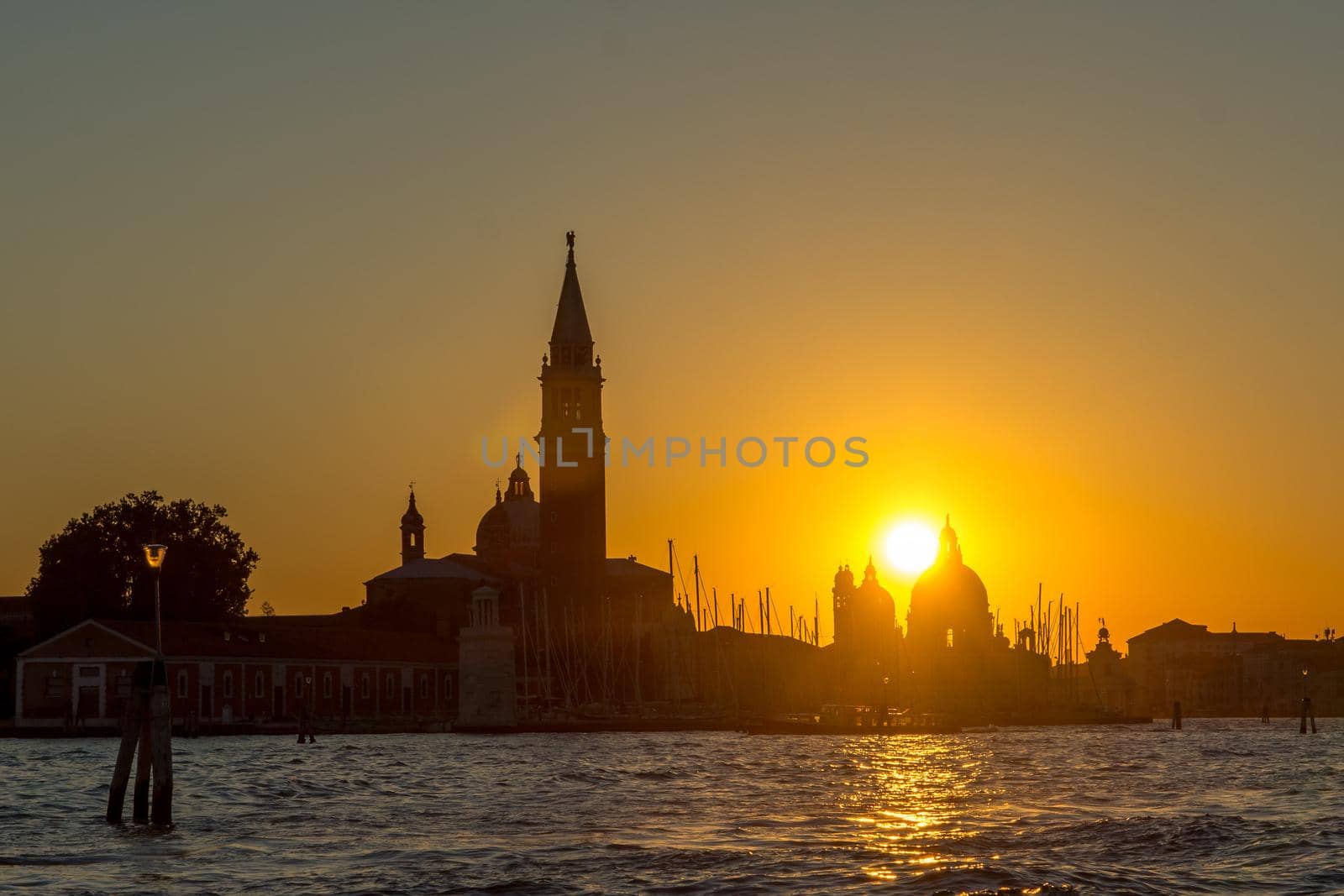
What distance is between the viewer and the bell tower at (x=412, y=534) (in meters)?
129

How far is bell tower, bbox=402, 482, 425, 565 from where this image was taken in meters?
129

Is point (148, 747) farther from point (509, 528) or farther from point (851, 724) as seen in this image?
point (509, 528)

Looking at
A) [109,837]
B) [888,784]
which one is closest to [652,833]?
[109,837]

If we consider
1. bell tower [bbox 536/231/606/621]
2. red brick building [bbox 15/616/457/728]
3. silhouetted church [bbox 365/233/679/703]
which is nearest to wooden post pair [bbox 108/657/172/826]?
red brick building [bbox 15/616/457/728]

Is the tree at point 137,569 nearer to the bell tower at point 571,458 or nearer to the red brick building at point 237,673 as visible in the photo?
the red brick building at point 237,673

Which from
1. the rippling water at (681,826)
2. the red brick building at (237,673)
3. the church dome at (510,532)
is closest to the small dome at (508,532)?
the church dome at (510,532)

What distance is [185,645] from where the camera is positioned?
7062cm

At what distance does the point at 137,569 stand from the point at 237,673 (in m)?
10.5

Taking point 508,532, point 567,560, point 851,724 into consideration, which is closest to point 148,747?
point 851,724

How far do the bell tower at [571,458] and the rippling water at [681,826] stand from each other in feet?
153

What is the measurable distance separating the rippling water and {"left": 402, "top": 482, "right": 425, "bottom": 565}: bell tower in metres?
77.3

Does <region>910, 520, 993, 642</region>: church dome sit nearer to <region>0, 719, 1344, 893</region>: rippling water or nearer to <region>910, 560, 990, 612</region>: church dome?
<region>910, 560, 990, 612</region>: church dome

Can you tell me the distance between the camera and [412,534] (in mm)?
129750

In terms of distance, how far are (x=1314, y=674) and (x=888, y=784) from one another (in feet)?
431
